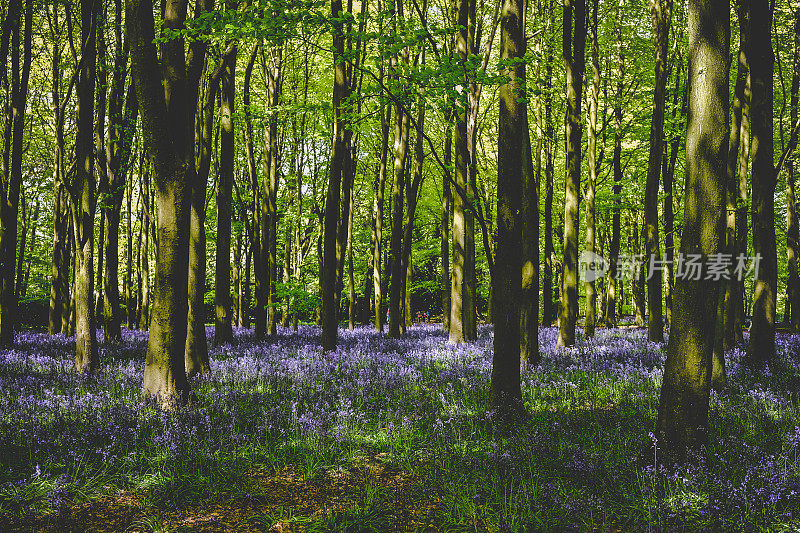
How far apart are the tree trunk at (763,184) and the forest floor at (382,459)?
1.66m

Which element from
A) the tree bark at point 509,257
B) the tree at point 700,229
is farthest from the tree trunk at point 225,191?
the tree at point 700,229

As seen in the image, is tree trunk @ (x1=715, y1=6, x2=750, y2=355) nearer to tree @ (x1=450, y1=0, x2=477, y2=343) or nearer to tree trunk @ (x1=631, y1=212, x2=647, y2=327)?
tree @ (x1=450, y1=0, x2=477, y2=343)

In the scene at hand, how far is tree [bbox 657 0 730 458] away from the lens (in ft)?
13.1

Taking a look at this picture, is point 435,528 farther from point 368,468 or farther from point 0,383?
point 0,383

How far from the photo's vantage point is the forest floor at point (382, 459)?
11.6 feet

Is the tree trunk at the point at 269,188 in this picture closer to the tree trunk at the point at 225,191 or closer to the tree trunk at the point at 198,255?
the tree trunk at the point at 225,191

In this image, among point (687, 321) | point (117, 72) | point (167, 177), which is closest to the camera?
point (687, 321)

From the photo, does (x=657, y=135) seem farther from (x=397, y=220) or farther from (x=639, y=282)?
(x=639, y=282)

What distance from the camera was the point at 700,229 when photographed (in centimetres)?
416

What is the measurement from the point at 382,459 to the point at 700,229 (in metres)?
3.66

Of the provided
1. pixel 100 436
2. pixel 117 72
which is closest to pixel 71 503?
pixel 100 436

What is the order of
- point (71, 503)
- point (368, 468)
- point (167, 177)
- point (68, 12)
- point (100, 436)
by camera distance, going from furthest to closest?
point (68, 12)
point (167, 177)
point (100, 436)
point (368, 468)
point (71, 503)

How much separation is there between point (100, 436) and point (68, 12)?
27.7 ft

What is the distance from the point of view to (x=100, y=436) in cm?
498
